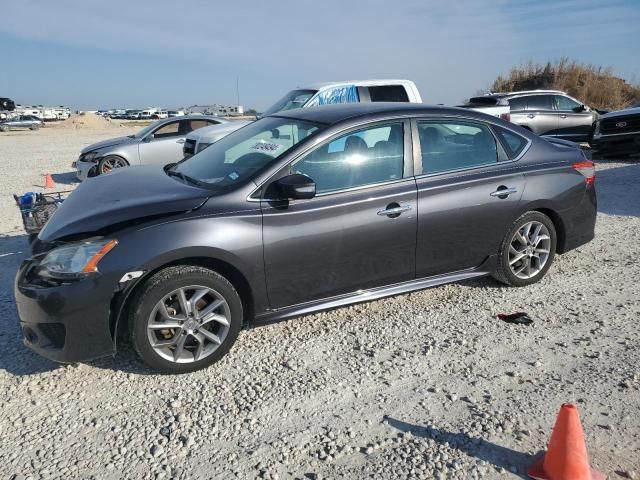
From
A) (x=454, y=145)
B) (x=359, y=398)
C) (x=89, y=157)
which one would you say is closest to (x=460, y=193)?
(x=454, y=145)

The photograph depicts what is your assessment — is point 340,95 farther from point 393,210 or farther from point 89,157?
point 393,210

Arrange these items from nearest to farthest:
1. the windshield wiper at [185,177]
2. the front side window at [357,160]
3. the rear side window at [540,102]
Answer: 1. the front side window at [357,160]
2. the windshield wiper at [185,177]
3. the rear side window at [540,102]

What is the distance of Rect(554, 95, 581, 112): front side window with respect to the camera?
1422 cm

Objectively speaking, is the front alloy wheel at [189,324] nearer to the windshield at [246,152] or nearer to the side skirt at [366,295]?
the side skirt at [366,295]

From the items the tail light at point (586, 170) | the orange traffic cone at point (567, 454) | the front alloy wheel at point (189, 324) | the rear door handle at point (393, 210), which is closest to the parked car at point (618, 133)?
the tail light at point (586, 170)

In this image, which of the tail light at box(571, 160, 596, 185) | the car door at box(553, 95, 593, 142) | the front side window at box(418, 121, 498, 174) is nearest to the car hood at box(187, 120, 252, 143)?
the front side window at box(418, 121, 498, 174)

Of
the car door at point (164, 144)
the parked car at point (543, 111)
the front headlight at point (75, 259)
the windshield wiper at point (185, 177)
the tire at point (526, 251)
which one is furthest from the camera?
the parked car at point (543, 111)

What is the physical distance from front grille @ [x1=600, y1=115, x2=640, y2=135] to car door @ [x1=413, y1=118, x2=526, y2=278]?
992 centimetres

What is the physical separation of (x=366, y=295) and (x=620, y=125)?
11.4 m

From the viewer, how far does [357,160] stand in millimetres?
4074

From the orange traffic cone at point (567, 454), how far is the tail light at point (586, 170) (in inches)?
126

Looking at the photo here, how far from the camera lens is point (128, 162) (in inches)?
463

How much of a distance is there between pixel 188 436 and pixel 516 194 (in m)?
3.31

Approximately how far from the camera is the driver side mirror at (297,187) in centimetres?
360
